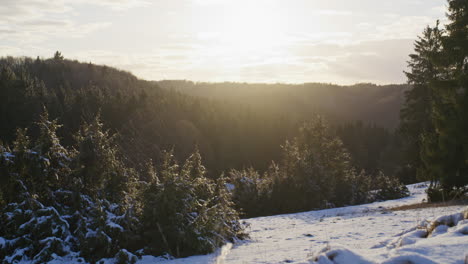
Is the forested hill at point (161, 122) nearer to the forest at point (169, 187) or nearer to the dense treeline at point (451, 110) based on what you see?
the forest at point (169, 187)

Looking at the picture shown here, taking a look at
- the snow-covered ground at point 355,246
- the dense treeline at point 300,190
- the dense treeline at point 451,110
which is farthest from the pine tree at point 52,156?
the dense treeline at point 300,190

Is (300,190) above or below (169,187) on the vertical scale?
below

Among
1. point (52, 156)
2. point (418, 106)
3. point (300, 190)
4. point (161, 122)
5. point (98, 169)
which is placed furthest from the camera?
point (161, 122)

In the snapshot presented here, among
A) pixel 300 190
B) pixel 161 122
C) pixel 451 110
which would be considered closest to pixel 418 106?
pixel 300 190

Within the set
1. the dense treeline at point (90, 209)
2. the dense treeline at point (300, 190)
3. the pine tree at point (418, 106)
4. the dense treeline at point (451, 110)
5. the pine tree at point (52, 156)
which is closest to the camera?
the dense treeline at point (90, 209)

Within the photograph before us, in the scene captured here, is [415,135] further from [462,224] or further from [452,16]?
[462,224]

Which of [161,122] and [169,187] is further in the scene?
[161,122]

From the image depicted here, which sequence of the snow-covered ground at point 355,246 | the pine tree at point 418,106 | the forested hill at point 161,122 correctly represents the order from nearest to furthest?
the snow-covered ground at point 355,246, the pine tree at point 418,106, the forested hill at point 161,122

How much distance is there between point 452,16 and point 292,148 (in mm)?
18772

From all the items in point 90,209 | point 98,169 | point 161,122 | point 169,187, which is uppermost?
point 161,122

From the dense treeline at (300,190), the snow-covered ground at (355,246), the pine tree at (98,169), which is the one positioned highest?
the pine tree at (98,169)

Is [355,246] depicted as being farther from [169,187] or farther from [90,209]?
[90,209]

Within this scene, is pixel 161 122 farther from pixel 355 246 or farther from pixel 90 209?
pixel 355 246

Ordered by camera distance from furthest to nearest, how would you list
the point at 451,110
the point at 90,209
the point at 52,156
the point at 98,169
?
the point at 451,110 < the point at 98,169 < the point at 52,156 < the point at 90,209
